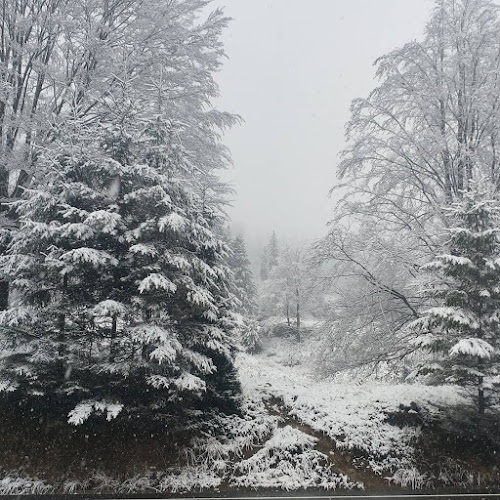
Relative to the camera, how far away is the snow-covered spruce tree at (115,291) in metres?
7.49

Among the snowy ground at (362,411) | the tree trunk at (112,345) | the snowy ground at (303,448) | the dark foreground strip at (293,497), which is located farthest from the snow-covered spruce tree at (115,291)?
the snowy ground at (362,411)

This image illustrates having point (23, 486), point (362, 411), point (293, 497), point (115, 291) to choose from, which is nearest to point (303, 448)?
point (293, 497)

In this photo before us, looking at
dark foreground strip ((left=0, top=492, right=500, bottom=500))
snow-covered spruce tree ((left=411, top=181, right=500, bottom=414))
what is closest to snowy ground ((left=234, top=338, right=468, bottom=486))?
dark foreground strip ((left=0, top=492, right=500, bottom=500))

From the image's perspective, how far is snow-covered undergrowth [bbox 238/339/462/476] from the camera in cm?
803

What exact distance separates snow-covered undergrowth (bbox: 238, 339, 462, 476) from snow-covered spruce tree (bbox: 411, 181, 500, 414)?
4.23ft

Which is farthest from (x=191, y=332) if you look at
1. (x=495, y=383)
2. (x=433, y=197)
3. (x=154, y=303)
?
(x=433, y=197)

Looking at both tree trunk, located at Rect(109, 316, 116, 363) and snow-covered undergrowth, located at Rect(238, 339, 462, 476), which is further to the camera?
snow-covered undergrowth, located at Rect(238, 339, 462, 476)

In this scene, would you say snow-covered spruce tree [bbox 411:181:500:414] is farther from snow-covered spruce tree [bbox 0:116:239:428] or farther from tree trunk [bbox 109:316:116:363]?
tree trunk [bbox 109:316:116:363]

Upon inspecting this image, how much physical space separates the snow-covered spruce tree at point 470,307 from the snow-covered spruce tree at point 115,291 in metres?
4.30

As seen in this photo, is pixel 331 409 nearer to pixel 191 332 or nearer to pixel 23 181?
pixel 191 332

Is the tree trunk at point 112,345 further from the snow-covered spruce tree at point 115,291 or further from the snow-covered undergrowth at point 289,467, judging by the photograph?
the snow-covered undergrowth at point 289,467

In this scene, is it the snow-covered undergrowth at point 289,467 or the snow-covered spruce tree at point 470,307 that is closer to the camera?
the snow-covered undergrowth at point 289,467

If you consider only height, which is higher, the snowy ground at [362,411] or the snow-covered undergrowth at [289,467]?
the snowy ground at [362,411]

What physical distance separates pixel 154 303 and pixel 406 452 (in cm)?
565
